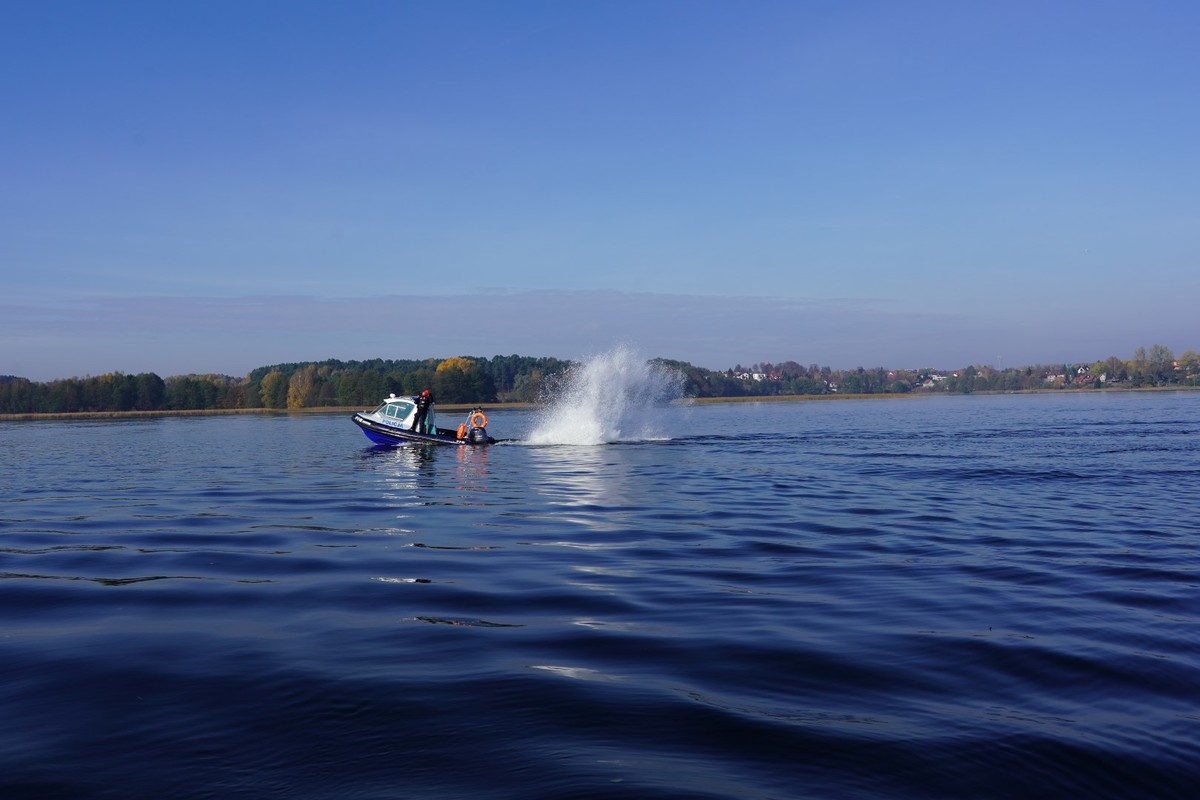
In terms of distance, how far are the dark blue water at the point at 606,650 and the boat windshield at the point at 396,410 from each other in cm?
2075

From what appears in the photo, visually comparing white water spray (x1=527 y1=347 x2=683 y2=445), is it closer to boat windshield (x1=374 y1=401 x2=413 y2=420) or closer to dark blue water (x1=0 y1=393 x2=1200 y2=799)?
boat windshield (x1=374 y1=401 x2=413 y2=420)

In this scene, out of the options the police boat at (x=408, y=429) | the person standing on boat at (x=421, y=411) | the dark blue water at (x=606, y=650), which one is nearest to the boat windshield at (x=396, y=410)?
the police boat at (x=408, y=429)

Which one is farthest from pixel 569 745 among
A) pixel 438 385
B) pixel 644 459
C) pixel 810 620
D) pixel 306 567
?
pixel 438 385

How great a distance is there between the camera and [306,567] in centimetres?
1383

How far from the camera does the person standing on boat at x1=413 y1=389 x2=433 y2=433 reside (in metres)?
41.4

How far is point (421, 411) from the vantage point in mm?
41719

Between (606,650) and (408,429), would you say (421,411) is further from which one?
(606,650)

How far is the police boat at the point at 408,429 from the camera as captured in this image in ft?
137

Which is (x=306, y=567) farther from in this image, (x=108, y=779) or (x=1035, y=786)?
(x=1035, y=786)

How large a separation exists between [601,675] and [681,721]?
1.32m

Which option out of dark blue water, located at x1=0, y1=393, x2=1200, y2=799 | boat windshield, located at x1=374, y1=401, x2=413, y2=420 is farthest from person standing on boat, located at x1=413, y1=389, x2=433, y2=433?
dark blue water, located at x1=0, y1=393, x2=1200, y2=799

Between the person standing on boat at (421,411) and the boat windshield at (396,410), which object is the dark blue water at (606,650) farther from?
the boat windshield at (396,410)

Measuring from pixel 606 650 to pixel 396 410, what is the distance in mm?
35238

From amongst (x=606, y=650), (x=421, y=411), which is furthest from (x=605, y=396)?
(x=606, y=650)
